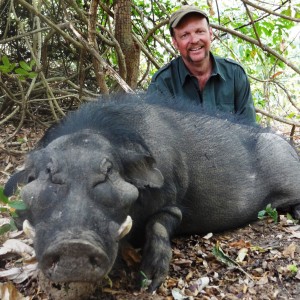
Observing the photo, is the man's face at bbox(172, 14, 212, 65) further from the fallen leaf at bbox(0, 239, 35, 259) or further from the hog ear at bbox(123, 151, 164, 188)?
the fallen leaf at bbox(0, 239, 35, 259)

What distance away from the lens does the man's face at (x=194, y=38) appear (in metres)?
5.36

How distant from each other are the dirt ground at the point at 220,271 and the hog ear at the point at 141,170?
50cm

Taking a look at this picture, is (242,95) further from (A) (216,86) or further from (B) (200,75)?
(B) (200,75)

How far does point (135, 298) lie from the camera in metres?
2.88

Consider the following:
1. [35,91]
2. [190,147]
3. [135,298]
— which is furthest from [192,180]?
[35,91]

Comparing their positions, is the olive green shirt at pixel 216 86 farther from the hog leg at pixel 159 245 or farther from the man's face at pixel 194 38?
the hog leg at pixel 159 245

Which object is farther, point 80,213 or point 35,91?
point 35,91

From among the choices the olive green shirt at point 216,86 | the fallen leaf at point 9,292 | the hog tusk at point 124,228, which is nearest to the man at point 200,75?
the olive green shirt at point 216,86

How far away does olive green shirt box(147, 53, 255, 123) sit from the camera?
212 inches

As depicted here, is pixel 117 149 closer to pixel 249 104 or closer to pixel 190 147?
pixel 190 147

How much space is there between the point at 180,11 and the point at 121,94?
1.81 m

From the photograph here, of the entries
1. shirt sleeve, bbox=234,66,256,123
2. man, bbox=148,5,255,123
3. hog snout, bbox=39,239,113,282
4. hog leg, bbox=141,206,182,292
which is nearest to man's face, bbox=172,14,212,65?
man, bbox=148,5,255,123

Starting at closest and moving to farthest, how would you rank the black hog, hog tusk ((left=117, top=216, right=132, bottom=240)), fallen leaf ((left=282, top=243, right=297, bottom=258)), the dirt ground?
the black hog
hog tusk ((left=117, top=216, right=132, bottom=240))
the dirt ground
fallen leaf ((left=282, top=243, right=297, bottom=258))

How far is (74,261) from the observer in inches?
91.7
